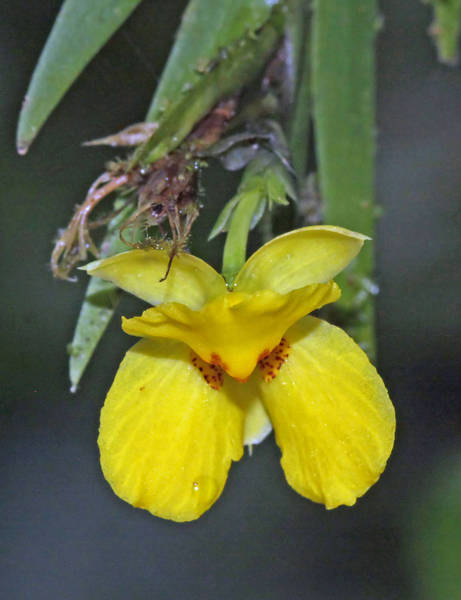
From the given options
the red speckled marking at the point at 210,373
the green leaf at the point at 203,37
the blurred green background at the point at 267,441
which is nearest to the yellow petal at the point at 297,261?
the red speckled marking at the point at 210,373

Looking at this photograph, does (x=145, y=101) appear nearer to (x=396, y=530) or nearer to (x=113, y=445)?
(x=113, y=445)

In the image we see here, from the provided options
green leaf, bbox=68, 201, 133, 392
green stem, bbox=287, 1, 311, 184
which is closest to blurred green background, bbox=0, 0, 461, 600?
green stem, bbox=287, 1, 311, 184

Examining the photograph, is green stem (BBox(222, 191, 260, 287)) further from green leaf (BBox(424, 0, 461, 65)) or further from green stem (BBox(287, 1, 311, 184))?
green leaf (BBox(424, 0, 461, 65))

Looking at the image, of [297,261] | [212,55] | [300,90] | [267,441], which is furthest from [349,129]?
[267,441]

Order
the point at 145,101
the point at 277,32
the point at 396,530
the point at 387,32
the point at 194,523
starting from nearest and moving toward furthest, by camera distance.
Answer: the point at 277,32, the point at 145,101, the point at 387,32, the point at 396,530, the point at 194,523

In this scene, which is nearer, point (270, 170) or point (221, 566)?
point (270, 170)

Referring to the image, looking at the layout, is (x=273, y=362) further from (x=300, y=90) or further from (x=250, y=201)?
(x=300, y=90)

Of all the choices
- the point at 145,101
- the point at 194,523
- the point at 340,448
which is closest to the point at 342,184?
the point at 340,448
